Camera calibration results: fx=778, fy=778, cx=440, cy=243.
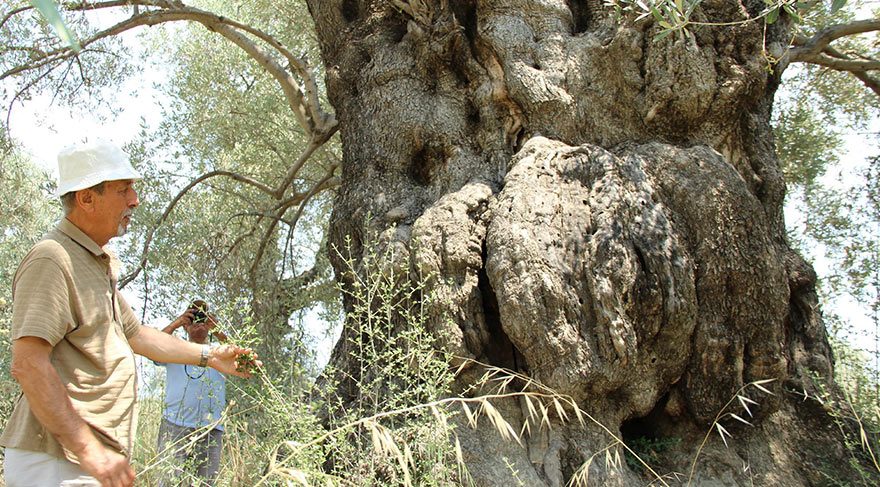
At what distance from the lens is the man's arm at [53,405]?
2566 mm

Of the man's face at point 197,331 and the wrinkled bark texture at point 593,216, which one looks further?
the man's face at point 197,331

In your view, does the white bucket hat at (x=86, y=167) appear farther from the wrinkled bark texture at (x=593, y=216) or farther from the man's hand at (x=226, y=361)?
the wrinkled bark texture at (x=593, y=216)

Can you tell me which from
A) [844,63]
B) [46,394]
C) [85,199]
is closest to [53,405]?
[46,394]

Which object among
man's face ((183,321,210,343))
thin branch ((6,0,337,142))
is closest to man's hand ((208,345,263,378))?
man's face ((183,321,210,343))

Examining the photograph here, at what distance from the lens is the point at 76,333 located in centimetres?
278

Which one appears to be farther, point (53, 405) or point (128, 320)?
point (128, 320)

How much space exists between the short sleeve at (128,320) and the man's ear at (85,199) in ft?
1.46

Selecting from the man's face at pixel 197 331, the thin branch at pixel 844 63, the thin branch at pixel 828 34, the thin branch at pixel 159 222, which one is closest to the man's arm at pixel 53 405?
the man's face at pixel 197 331

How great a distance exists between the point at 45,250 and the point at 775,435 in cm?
398

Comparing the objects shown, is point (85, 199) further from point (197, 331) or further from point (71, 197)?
point (197, 331)

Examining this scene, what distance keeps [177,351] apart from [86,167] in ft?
3.00

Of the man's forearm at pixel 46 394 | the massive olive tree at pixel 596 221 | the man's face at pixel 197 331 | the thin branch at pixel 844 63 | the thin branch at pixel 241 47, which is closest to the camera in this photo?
the man's forearm at pixel 46 394

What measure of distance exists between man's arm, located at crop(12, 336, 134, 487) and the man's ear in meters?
0.56

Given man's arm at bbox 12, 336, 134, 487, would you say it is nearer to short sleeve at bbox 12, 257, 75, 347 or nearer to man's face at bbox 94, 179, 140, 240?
short sleeve at bbox 12, 257, 75, 347
